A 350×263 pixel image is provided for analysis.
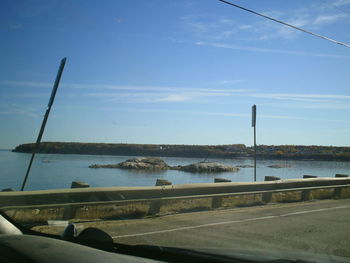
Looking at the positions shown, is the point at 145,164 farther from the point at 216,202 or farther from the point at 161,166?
the point at 216,202

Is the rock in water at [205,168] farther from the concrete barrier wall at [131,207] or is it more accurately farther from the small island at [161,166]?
the concrete barrier wall at [131,207]

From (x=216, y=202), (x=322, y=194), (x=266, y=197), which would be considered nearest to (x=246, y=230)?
(x=216, y=202)

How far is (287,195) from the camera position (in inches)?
627

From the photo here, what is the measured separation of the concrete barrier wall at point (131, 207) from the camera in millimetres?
7192

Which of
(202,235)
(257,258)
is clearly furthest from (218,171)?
(257,258)

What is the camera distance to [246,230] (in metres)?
7.97

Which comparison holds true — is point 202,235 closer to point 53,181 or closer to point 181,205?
point 53,181

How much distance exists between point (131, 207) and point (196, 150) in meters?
7.79

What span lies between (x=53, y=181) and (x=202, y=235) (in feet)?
9.58

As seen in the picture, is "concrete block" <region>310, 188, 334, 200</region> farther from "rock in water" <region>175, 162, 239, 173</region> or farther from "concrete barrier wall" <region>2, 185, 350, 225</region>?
"rock in water" <region>175, 162, 239, 173</region>

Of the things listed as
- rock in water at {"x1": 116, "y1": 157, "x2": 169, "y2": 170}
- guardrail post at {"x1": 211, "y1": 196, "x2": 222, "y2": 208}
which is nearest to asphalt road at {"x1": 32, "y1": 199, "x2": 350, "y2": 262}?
guardrail post at {"x1": 211, "y1": 196, "x2": 222, "y2": 208}

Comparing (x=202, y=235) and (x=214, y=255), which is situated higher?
(x=214, y=255)

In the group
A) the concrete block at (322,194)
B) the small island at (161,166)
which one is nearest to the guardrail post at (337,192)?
the concrete block at (322,194)

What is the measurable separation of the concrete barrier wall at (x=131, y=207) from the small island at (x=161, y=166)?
1645 mm
